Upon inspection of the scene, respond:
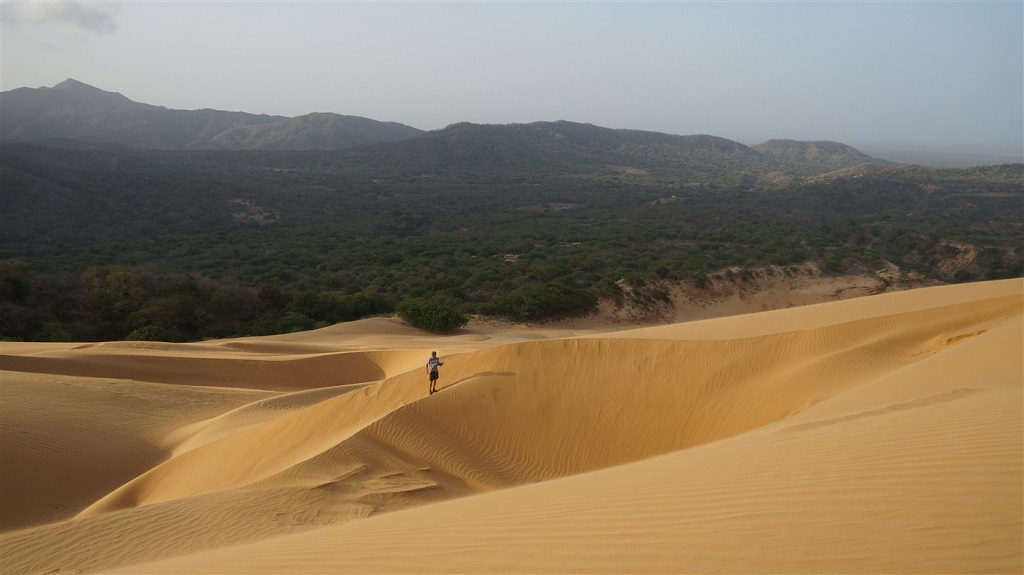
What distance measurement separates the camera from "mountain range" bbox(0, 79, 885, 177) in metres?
110

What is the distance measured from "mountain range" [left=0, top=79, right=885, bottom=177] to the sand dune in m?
88.6

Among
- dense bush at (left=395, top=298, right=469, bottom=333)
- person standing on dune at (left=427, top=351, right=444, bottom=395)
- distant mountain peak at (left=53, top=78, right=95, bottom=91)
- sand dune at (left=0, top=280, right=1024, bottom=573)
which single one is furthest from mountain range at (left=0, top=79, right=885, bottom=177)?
person standing on dune at (left=427, top=351, right=444, bottom=395)

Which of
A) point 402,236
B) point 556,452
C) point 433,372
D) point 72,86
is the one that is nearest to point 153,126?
point 72,86

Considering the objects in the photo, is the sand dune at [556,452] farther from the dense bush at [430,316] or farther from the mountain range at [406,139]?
the mountain range at [406,139]

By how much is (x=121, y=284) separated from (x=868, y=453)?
24.8m

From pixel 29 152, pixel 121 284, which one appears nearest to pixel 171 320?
pixel 121 284

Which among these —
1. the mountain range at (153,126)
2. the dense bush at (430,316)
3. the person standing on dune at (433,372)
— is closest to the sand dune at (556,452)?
the person standing on dune at (433,372)

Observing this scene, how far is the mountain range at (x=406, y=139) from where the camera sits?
11031cm

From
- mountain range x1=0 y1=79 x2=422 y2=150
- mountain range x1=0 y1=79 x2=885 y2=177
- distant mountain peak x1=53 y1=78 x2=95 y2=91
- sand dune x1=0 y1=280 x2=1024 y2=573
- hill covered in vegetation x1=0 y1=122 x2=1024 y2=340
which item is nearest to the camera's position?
sand dune x1=0 y1=280 x2=1024 y2=573

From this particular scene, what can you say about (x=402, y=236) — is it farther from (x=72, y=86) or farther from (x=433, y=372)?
(x=72, y=86)

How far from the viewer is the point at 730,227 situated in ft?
152

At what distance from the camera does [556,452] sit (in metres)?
10.1

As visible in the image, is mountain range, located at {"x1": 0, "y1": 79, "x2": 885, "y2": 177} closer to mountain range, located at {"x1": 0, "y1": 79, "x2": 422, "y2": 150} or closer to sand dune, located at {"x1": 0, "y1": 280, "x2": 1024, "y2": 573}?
mountain range, located at {"x1": 0, "y1": 79, "x2": 422, "y2": 150}

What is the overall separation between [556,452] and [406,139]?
355 ft
